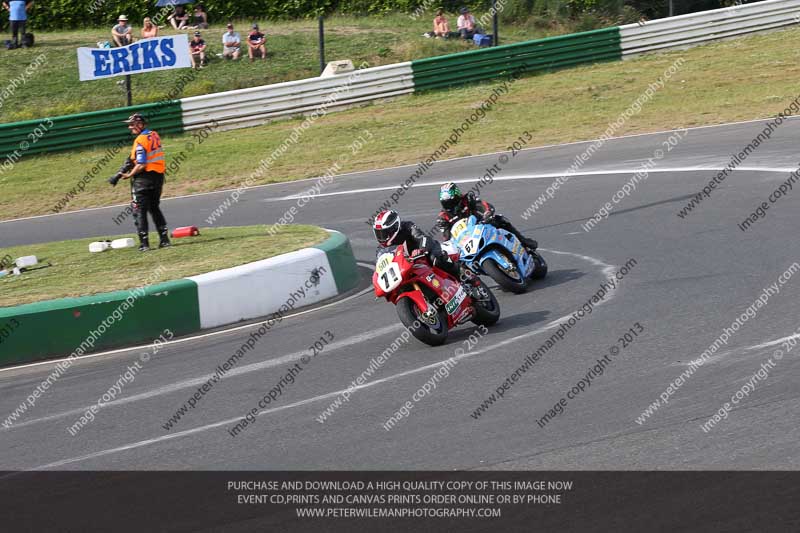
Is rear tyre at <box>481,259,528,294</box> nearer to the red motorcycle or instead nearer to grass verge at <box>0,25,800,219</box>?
the red motorcycle

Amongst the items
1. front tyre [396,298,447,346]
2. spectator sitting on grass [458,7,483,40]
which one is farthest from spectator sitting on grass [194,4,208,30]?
front tyre [396,298,447,346]

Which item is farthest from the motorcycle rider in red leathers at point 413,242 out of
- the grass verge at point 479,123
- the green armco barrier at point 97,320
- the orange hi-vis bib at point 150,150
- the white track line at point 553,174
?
the grass verge at point 479,123

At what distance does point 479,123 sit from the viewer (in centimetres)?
2533

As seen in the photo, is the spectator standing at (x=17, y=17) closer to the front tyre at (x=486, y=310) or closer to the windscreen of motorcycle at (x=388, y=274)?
the windscreen of motorcycle at (x=388, y=274)

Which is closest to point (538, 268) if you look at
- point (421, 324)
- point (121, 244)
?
point (421, 324)

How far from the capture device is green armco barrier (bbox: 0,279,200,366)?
33.1 ft

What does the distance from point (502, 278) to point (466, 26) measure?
21127 mm

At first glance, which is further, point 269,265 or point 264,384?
→ point 269,265

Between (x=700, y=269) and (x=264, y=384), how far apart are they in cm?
487

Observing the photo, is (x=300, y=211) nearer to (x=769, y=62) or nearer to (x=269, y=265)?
(x=269, y=265)

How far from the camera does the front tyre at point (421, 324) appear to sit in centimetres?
926
